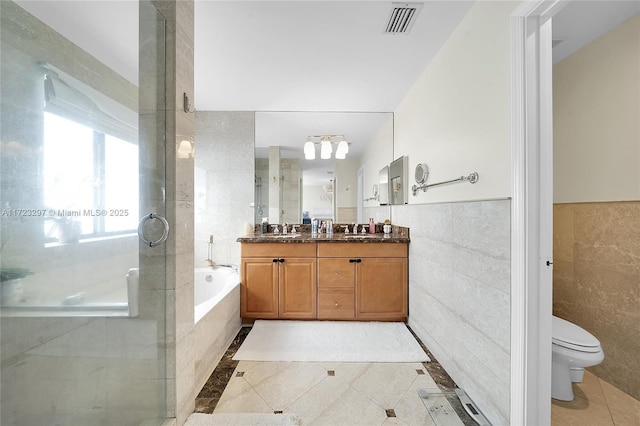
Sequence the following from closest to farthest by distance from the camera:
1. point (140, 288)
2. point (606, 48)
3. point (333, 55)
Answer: point (140, 288) → point (606, 48) → point (333, 55)

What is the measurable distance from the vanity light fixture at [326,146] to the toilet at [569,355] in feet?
7.93

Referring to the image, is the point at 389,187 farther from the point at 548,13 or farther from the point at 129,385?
the point at 129,385

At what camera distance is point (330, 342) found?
2.12 m

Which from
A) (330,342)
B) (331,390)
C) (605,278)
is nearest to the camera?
(331,390)

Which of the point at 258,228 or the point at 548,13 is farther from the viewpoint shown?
the point at 258,228

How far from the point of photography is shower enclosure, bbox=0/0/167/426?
84 cm

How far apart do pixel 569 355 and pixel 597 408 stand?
0.43 m

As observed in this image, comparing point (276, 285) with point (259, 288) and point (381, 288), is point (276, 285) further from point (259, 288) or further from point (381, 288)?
point (381, 288)

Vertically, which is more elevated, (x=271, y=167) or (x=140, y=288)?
(x=271, y=167)

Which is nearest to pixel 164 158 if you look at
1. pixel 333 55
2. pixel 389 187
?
pixel 333 55

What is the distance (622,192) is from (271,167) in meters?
2.96

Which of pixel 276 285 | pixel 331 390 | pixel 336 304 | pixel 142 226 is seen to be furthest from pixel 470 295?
pixel 142 226

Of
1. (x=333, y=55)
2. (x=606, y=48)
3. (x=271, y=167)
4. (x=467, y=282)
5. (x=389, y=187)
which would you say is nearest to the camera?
(x=467, y=282)

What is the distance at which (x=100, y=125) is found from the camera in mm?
1034
